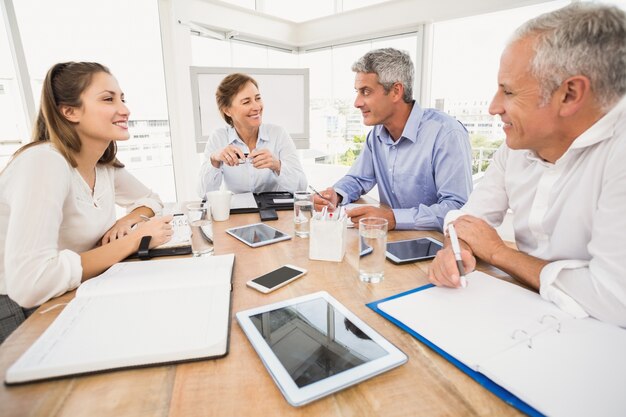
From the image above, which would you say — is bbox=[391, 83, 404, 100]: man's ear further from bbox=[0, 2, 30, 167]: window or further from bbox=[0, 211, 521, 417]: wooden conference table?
bbox=[0, 2, 30, 167]: window

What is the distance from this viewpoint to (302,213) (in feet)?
4.31

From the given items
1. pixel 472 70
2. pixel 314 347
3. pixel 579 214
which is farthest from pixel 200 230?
pixel 472 70

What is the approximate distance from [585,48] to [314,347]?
2.90ft

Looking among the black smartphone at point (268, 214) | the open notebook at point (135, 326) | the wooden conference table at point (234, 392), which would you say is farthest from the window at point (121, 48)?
the wooden conference table at point (234, 392)

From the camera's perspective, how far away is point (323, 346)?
0.60m

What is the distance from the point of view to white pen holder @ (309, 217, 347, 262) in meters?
0.98

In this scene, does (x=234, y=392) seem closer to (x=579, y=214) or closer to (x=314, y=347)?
(x=314, y=347)

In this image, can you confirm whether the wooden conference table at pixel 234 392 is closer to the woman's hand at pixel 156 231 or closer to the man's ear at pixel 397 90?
the woman's hand at pixel 156 231

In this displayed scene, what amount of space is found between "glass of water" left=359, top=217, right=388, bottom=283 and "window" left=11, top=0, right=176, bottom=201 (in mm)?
2863

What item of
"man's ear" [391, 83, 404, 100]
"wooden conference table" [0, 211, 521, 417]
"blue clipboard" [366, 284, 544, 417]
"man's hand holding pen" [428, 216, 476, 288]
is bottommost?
"wooden conference table" [0, 211, 521, 417]

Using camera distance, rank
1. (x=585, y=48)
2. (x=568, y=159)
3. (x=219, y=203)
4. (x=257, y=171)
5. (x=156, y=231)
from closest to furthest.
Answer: (x=585, y=48)
(x=568, y=159)
(x=156, y=231)
(x=219, y=203)
(x=257, y=171)

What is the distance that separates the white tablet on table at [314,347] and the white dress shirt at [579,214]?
430mm

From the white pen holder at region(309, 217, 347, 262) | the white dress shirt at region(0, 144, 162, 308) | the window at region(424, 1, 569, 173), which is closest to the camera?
the white dress shirt at region(0, 144, 162, 308)

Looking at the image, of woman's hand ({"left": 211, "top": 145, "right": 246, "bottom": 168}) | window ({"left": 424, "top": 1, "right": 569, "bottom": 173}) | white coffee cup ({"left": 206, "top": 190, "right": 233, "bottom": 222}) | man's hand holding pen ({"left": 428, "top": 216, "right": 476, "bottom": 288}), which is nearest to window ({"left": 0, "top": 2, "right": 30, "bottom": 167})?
woman's hand ({"left": 211, "top": 145, "right": 246, "bottom": 168})
